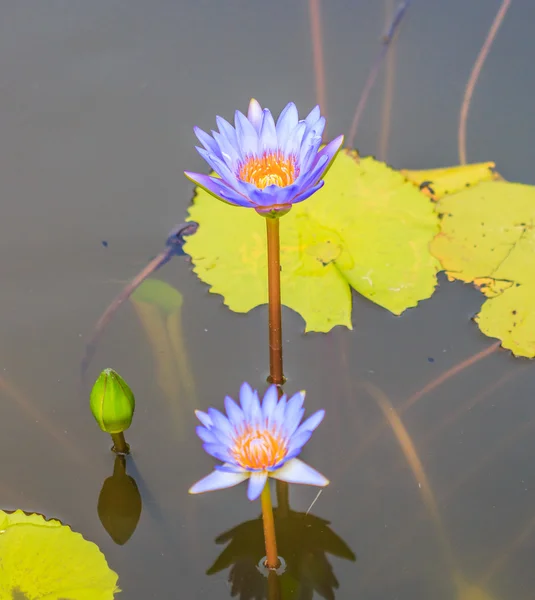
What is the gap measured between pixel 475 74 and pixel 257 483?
249cm

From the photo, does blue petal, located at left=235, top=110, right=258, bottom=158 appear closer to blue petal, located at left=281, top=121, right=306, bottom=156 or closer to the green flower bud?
blue petal, located at left=281, top=121, right=306, bottom=156

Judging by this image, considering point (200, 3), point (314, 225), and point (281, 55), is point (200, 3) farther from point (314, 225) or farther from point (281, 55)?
point (314, 225)

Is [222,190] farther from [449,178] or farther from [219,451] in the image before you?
[449,178]

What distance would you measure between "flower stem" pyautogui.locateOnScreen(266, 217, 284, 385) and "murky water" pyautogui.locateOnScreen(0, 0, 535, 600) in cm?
10

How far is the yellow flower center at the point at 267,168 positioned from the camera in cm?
233

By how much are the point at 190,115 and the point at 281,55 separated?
58 cm

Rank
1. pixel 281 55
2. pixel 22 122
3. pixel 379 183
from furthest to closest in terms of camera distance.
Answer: pixel 281 55
pixel 22 122
pixel 379 183

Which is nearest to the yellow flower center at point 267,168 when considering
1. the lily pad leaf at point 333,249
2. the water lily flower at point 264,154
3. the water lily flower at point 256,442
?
the water lily flower at point 264,154

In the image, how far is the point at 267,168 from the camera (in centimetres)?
236

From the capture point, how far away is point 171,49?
12.2ft

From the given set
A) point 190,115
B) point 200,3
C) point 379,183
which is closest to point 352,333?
point 379,183

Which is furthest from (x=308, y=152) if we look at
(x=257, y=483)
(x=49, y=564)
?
(x=49, y=564)

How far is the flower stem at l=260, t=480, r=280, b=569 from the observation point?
1.94 meters

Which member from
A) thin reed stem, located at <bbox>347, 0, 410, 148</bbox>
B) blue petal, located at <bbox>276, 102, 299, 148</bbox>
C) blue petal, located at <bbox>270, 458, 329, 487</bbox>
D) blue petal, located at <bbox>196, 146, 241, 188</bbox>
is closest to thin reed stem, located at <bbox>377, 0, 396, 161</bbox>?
thin reed stem, located at <bbox>347, 0, 410, 148</bbox>
